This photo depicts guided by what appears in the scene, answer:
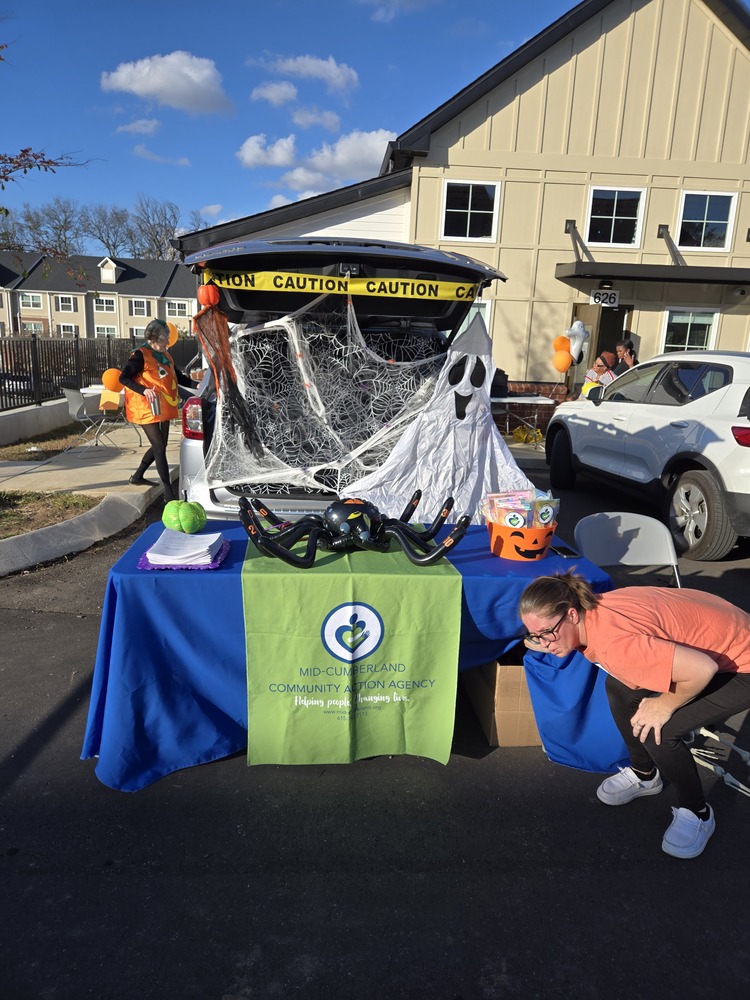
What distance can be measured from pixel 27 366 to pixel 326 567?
1108 cm

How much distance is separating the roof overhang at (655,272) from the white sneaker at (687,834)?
12.0 metres

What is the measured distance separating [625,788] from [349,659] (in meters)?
1.26

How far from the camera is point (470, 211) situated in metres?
13.7

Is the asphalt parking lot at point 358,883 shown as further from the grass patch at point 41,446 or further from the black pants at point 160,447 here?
the grass patch at point 41,446

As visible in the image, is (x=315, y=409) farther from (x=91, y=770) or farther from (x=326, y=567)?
(x=91, y=770)

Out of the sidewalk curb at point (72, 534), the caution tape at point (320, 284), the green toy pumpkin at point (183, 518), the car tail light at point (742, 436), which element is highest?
the caution tape at point (320, 284)

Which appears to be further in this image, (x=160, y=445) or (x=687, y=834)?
(x=160, y=445)

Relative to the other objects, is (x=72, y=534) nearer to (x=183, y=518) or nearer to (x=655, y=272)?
(x=183, y=518)

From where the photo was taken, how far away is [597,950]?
6.93 ft

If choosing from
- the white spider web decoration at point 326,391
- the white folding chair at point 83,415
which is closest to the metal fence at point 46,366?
the white folding chair at point 83,415

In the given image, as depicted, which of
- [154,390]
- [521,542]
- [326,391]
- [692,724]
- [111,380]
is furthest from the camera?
[111,380]

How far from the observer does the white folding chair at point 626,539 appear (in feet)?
12.4

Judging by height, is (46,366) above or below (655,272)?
below

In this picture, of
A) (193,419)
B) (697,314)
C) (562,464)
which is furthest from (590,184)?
(193,419)
